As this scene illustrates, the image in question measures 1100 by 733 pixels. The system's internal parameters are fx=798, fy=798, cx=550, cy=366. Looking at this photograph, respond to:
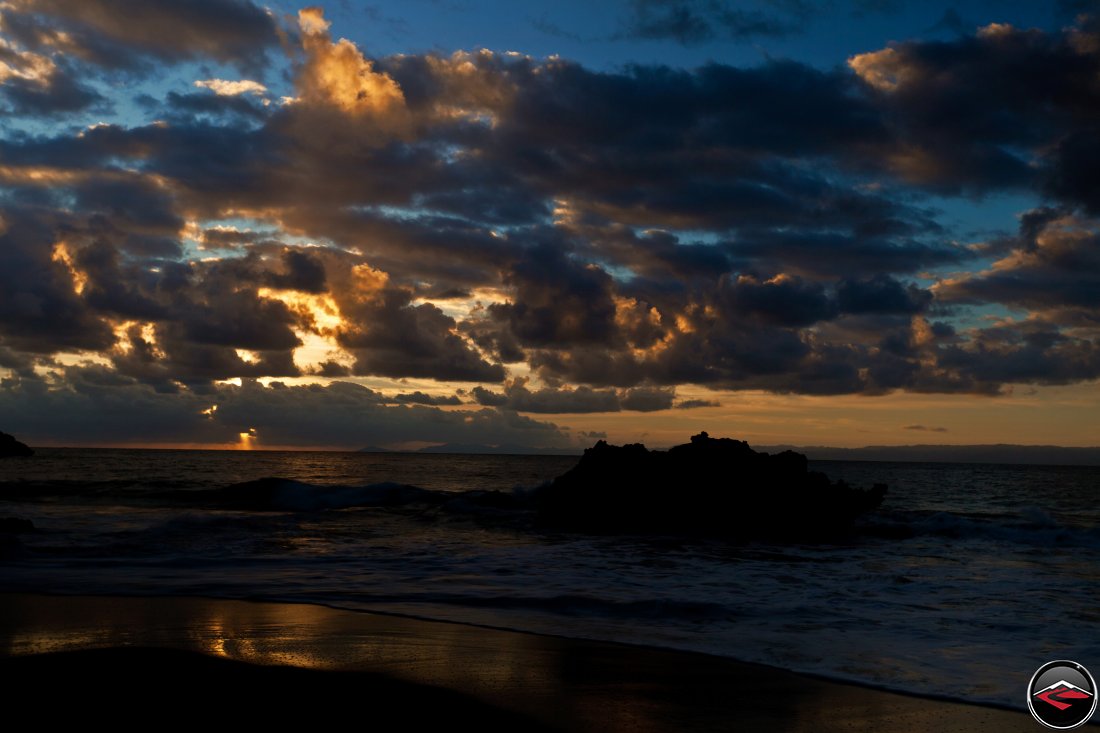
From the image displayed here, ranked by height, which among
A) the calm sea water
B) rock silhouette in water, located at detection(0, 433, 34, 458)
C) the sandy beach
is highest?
the sandy beach

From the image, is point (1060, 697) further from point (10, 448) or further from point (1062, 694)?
point (10, 448)

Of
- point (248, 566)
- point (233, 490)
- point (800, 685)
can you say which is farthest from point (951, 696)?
point (233, 490)

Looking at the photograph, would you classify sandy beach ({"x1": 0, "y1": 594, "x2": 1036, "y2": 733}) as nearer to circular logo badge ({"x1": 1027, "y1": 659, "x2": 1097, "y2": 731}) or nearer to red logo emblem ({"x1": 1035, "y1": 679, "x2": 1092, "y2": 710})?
circular logo badge ({"x1": 1027, "y1": 659, "x2": 1097, "y2": 731})

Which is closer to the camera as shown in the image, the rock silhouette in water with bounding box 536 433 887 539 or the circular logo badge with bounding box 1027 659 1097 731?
the circular logo badge with bounding box 1027 659 1097 731

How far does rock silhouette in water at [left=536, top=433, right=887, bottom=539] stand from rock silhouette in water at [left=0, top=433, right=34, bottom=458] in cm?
12086

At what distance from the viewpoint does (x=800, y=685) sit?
8.23m

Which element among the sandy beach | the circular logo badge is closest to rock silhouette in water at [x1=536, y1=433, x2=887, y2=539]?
the sandy beach

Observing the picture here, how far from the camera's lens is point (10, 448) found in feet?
416

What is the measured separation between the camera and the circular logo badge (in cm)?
722

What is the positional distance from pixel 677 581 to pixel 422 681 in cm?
920

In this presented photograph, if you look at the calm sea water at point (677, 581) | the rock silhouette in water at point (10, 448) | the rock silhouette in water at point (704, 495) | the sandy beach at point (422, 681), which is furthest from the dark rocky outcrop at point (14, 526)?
the rock silhouette in water at point (10, 448)

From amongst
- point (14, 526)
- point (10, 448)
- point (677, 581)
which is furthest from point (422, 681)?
point (10, 448)

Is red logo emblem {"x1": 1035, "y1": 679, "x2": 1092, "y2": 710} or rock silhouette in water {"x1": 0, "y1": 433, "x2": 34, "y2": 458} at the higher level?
red logo emblem {"x1": 1035, "y1": 679, "x2": 1092, "y2": 710}

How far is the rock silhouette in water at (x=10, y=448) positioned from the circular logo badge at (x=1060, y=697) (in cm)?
14078
